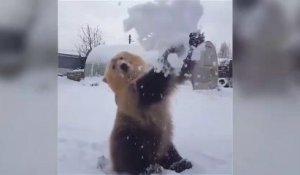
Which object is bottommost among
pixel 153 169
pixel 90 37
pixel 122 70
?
pixel 153 169

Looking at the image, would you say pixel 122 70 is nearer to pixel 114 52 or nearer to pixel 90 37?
pixel 114 52

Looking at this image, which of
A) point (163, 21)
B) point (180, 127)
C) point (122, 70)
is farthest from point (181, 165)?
point (163, 21)

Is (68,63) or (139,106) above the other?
(68,63)

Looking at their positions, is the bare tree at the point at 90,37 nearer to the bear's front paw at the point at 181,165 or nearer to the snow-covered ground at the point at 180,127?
the snow-covered ground at the point at 180,127

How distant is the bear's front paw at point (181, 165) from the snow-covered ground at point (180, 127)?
0.07 feet

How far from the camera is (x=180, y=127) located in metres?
2.20

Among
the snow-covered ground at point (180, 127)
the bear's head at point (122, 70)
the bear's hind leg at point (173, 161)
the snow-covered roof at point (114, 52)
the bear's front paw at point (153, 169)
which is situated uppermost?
the snow-covered roof at point (114, 52)

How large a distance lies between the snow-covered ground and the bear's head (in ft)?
0.13

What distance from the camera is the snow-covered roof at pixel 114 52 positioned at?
7.23 ft

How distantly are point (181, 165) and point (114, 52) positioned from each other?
0.59 m

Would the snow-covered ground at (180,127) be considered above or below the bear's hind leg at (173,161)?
above

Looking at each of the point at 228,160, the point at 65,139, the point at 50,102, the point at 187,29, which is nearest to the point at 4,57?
the point at 50,102

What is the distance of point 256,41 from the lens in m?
2.19

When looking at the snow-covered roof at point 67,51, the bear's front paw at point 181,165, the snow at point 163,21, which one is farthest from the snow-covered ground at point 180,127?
the snow at point 163,21
